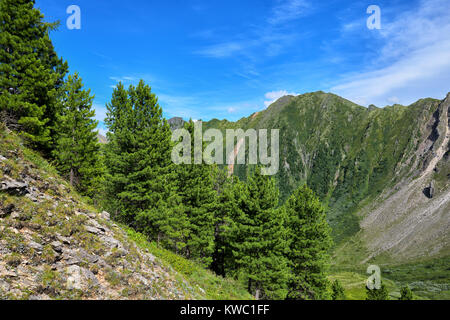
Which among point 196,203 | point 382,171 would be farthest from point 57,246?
point 382,171

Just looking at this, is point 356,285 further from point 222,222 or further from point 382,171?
point 382,171

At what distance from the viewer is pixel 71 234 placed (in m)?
10.4

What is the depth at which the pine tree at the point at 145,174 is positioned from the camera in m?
22.7

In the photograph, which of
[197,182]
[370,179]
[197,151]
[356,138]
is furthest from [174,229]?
[356,138]

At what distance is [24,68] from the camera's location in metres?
19.4

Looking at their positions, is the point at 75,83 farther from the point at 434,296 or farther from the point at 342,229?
the point at 342,229

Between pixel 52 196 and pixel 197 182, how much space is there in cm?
1583

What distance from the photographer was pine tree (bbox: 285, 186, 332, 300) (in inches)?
1033

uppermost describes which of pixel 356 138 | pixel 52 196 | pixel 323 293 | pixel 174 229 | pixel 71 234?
pixel 356 138

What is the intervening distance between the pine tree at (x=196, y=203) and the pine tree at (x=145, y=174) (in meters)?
1.29

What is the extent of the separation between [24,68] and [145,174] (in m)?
12.8

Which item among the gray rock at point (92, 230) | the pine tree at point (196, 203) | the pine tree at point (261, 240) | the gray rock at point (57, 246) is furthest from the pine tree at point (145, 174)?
the gray rock at point (57, 246)

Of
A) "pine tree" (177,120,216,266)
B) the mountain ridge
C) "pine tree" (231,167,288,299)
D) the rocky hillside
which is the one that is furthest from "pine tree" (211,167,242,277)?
the mountain ridge

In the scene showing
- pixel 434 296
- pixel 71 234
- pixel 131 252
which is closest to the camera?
pixel 71 234
